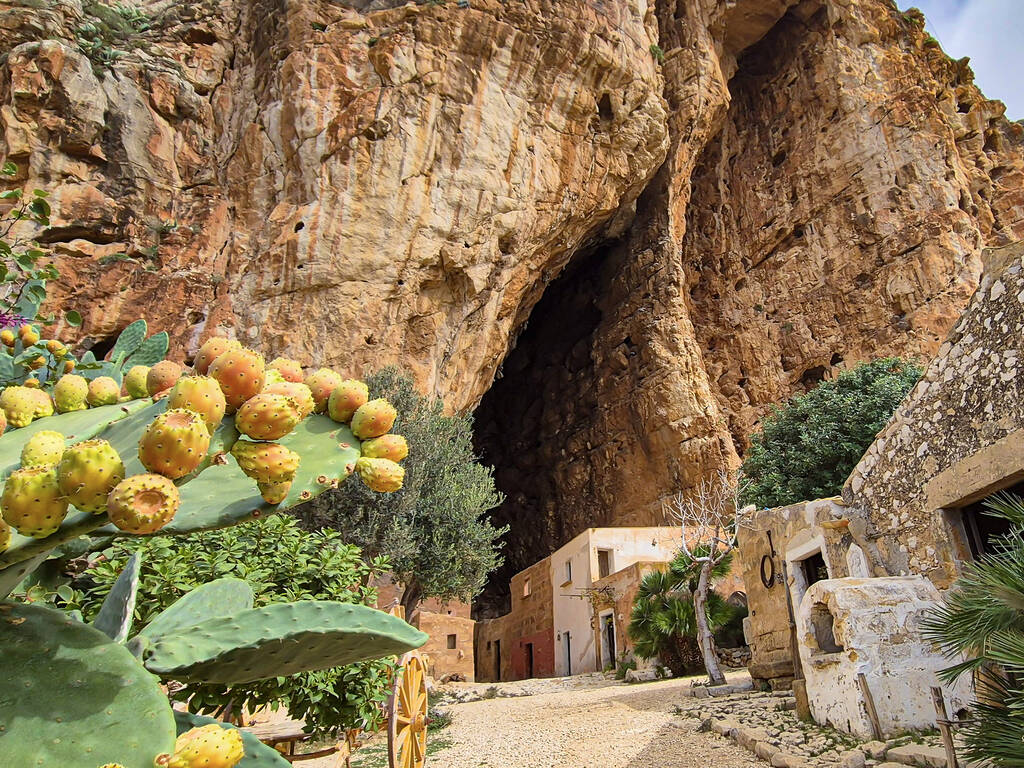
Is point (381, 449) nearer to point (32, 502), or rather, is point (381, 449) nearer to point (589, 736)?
point (32, 502)

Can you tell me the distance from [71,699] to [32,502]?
0.45 metres

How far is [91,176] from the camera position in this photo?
14289mm

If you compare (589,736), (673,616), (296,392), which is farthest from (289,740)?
(673,616)

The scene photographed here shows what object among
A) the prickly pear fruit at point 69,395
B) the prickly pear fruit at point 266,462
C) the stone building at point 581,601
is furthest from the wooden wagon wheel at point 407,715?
the stone building at point 581,601

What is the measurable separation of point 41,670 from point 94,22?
20060mm

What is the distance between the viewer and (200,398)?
144 centimetres

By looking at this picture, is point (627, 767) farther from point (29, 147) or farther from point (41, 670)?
point (29, 147)

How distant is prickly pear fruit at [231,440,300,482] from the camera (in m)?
1.58

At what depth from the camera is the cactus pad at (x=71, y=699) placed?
4.30ft

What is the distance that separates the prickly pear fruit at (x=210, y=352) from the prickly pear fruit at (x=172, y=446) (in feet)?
1.19

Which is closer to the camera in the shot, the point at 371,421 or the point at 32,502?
the point at 32,502

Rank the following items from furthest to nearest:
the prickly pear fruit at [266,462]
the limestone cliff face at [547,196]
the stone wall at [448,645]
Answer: the stone wall at [448,645] → the limestone cliff face at [547,196] → the prickly pear fruit at [266,462]

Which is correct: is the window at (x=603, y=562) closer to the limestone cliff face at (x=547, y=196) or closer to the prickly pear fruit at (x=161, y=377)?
the limestone cliff face at (x=547, y=196)

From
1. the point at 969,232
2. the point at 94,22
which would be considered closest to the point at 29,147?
the point at 94,22
